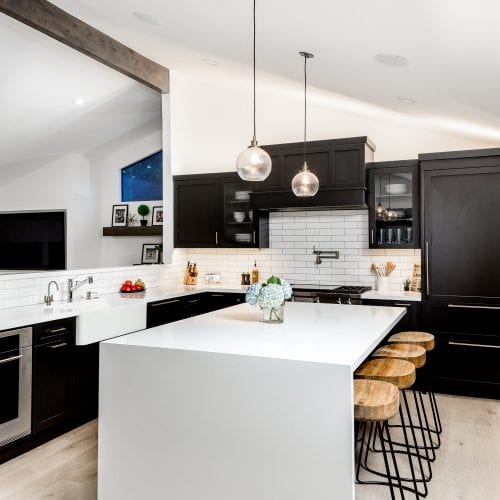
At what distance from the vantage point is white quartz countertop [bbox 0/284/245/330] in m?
3.50

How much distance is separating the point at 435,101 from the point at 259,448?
3.00m

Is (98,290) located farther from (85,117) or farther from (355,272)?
(355,272)

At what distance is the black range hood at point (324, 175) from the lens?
17.4ft

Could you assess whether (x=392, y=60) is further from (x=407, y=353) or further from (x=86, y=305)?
(x=86, y=305)

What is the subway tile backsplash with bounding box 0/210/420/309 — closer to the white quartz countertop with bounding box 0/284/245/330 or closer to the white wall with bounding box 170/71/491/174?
the white quartz countertop with bounding box 0/284/245/330

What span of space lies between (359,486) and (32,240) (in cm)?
351

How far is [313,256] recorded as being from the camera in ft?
19.6

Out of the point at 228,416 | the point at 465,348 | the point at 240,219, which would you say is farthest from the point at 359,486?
the point at 240,219

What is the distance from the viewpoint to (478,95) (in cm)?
349

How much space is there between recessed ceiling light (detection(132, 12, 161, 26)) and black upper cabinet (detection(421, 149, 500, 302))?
2.75 meters

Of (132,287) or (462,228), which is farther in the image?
(132,287)

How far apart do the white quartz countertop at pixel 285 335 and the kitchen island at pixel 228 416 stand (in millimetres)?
11

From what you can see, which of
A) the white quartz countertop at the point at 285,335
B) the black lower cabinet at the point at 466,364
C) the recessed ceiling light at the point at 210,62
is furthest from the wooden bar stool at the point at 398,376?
the recessed ceiling light at the point at 210,62

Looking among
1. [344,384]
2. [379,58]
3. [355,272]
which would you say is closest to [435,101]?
[379,58]
